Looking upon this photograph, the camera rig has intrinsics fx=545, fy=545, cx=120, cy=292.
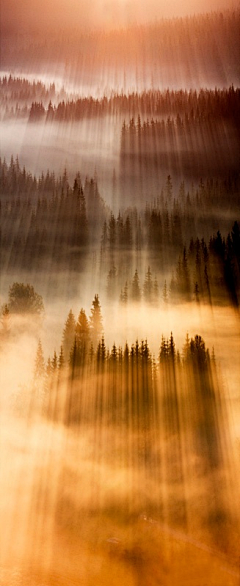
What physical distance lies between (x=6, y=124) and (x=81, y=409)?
9.45 feet

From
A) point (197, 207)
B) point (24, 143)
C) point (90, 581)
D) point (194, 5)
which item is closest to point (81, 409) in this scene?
point (90, 581)

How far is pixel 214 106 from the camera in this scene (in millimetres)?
5207

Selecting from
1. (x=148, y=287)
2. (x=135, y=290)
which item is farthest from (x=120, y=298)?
(x=148, y=287)

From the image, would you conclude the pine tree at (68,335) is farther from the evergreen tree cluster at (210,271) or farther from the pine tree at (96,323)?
the evergreen tree cluster at (210,271)

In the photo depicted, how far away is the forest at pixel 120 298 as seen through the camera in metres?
4.16

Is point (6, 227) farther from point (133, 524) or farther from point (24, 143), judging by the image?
point (133, 524)

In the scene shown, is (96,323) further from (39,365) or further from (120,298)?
(39,365)

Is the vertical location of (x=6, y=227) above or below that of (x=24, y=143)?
below

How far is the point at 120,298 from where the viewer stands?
4824 millimetres

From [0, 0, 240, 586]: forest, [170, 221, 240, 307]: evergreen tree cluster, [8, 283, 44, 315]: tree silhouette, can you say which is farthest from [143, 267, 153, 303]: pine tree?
[8, 283, 44, 315]: tree silhouette

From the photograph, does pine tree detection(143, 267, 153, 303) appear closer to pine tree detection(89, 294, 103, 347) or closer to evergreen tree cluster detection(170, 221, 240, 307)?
evergreen tree cluster detection(170, 221, 240, 307)

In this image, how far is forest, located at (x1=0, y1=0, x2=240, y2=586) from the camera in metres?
4.16

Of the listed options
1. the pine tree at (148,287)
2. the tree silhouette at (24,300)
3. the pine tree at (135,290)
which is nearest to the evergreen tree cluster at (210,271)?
the pine tree at (148,287)

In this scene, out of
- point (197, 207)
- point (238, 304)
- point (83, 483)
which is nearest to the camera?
point (83, 483)
